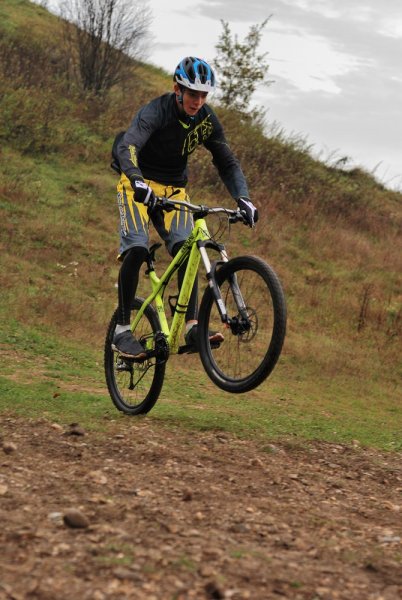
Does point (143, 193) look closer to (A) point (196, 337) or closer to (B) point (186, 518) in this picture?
(A) point (196, 337)

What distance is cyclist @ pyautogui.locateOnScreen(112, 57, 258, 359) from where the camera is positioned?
5965 millimetres

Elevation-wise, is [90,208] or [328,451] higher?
[90,208]

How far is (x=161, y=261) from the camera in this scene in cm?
1501

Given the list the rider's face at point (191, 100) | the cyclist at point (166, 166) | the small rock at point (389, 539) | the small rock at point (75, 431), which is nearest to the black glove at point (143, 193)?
the cyclist at point (166, 166)

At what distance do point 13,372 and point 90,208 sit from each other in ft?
26.9

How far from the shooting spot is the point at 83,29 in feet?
73.3

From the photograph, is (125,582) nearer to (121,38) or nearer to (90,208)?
(90,208)

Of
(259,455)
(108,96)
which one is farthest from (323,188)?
(259,455)

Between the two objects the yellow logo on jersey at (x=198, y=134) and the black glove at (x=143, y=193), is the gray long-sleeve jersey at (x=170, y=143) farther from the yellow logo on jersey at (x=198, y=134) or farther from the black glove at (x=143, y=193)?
the black glove at (x=143, y=193)

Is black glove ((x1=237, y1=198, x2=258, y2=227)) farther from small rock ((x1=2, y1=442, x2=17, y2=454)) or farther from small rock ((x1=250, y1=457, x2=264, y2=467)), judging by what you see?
small rock ((x1=2, y1=442, x2=17, y2=454))

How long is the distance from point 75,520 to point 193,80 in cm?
364

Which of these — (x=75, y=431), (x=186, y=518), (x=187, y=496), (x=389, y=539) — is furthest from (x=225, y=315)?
(x=389, y=539)

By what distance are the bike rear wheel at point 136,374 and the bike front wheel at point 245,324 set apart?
60 centimetres

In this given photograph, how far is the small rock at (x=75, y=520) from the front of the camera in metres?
3.40
